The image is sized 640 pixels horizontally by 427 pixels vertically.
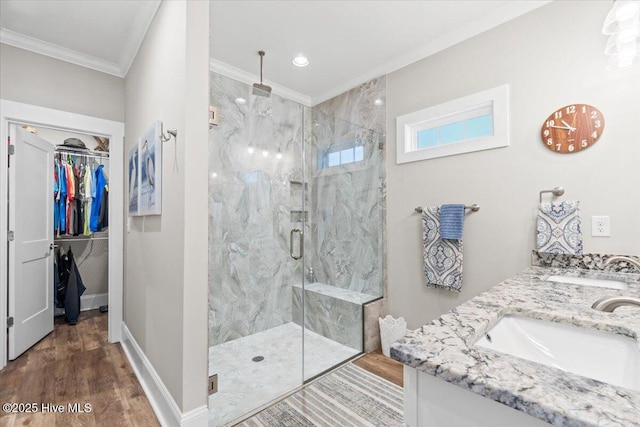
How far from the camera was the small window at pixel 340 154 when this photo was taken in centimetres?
306

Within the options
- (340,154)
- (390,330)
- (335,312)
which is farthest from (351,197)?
(390,330)

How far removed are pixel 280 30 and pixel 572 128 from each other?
214 centimetres

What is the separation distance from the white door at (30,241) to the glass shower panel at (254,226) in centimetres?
157

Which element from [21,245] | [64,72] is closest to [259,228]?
[21,245]

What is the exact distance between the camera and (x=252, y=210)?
277 centimetres

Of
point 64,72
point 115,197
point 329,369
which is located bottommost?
point 329,369

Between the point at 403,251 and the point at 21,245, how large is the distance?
3.31 metres

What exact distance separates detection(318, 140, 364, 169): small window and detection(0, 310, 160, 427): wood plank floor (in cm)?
243

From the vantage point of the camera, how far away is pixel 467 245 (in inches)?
91.0

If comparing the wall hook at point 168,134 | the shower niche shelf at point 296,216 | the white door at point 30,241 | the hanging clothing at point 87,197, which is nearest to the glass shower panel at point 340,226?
the shower niche shelf at point 296,216

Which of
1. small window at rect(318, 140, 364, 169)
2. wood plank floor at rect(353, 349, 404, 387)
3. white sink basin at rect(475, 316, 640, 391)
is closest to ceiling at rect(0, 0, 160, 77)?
small window at rect(318, 140, 364, 169)

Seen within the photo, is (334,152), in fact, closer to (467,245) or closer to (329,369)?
(467,245)

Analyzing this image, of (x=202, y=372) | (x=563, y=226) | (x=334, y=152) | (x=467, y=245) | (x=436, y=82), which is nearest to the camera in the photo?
(x=202, y=372)

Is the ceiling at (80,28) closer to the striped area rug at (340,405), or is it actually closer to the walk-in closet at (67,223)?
the walk-in closet at (67,223)
